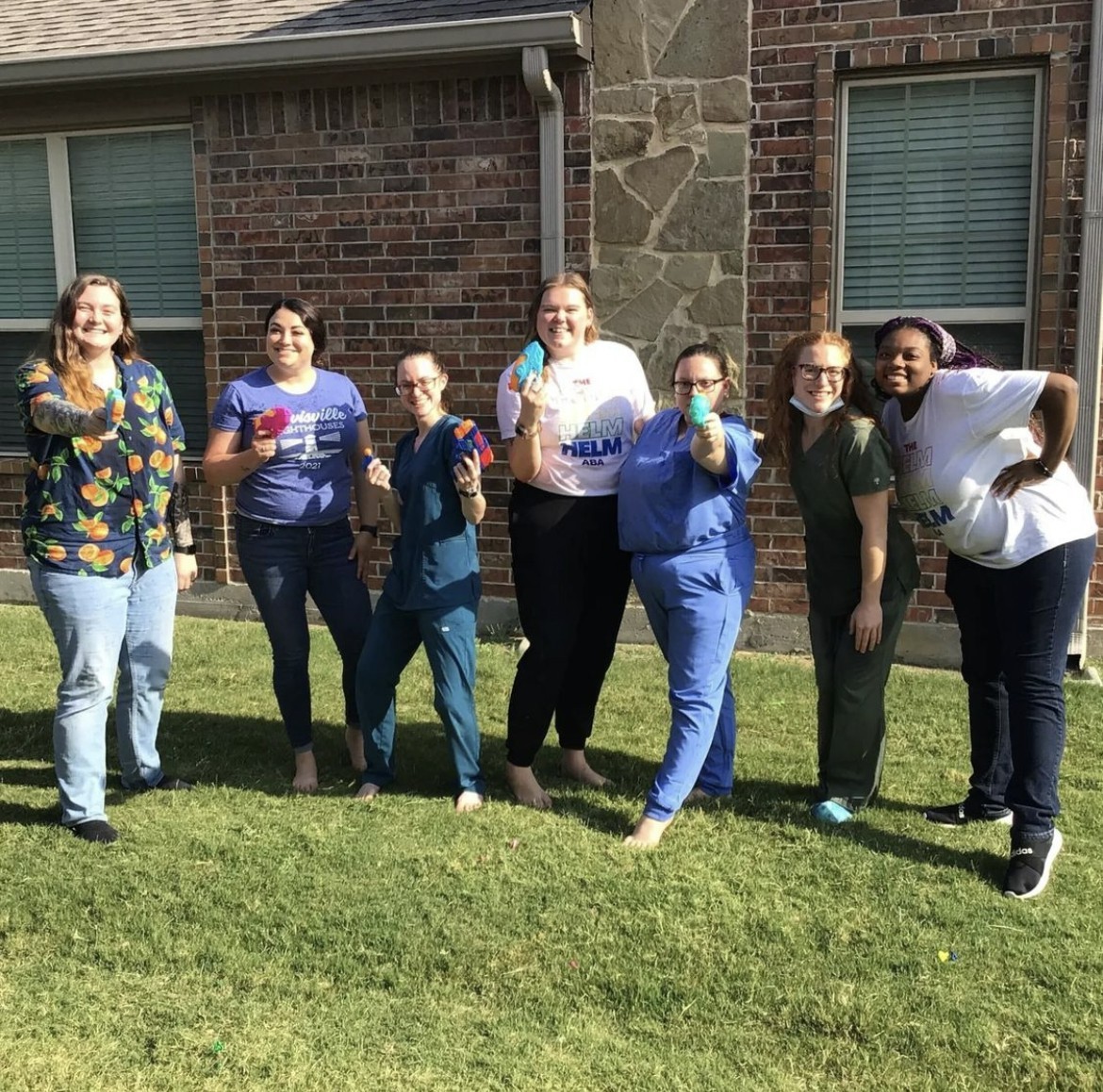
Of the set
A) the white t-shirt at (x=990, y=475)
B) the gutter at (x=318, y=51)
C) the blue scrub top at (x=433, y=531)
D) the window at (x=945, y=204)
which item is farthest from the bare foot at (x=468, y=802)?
the gutter at (x=318, y=51)

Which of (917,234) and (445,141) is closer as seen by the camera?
(917,234)

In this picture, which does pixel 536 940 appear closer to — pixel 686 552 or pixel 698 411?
pixel 686 552

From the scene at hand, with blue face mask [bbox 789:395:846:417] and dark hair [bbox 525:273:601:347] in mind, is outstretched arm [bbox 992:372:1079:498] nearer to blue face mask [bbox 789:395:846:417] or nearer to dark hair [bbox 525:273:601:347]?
blue face mask [bbox 789:395:846:417]

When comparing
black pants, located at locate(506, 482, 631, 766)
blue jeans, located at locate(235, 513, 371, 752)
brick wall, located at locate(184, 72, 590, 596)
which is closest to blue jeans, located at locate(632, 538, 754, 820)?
black pants, located at locate(506, 482, 631, 766)

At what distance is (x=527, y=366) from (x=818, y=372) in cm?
94

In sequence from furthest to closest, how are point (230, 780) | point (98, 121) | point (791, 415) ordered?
point (98, 121)
point (230, 780)
point (791, 415)

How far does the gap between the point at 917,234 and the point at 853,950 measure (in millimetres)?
4034

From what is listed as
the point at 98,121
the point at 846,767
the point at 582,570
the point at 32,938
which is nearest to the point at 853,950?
the point at 846,767

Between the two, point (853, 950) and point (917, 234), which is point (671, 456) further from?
point (917, 234)

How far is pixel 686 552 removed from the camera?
358 cm

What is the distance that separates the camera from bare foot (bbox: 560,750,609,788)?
4.16 meters

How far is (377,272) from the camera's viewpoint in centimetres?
632

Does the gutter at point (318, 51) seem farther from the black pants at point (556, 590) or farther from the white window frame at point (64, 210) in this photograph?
the black pants at point (556, 590)

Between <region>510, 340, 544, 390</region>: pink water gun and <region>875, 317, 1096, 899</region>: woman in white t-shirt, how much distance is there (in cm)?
110
